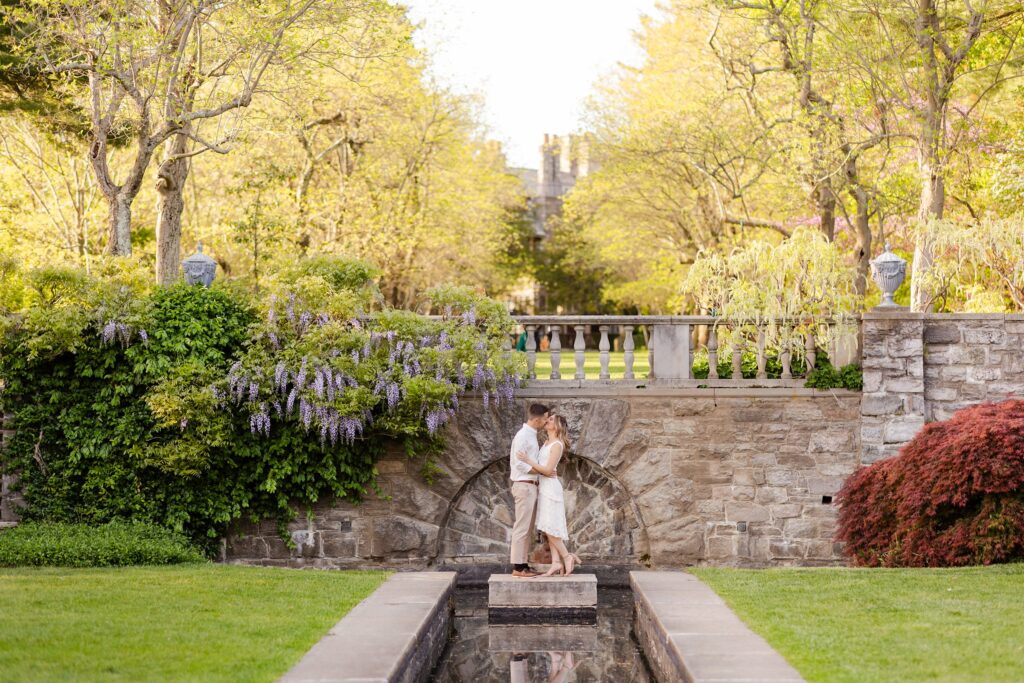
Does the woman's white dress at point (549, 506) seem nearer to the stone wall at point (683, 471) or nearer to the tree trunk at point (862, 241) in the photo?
the stone wall at point (683, 471)

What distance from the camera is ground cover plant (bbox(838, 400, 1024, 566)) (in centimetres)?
1173

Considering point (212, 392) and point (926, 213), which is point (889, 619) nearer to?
point (212, 392)

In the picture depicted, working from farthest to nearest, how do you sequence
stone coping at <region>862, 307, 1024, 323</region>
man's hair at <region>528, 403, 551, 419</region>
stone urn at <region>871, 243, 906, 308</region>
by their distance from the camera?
stone coping at <region>862, 307, 1024, 323</region> → stone urn at <region>871, 243, 906, 308</region> → man's hair at <region>528, 403, 551, 419</region>

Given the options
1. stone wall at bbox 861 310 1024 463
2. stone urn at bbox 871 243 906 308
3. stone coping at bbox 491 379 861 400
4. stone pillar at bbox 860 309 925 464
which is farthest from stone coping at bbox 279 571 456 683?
stone urn at bbox 871 243 906 308

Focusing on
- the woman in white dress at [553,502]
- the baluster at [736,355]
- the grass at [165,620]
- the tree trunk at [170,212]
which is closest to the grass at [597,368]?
the baluster at [736,355]

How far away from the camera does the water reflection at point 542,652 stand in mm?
9469

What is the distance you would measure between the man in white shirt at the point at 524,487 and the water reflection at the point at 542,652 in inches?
27.2

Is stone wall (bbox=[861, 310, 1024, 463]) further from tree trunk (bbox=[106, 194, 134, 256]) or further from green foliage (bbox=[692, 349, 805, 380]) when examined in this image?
tree trunk (bbox=[106, 194, 134, 256])

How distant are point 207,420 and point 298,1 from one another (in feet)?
23.2

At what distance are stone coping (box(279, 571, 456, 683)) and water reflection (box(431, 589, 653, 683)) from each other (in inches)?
8.7

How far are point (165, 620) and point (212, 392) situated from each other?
490cm

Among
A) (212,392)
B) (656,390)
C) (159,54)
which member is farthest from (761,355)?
(159,54)

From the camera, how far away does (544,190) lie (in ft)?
229

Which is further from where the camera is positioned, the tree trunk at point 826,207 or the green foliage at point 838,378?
the tree trunk at point 826,207
